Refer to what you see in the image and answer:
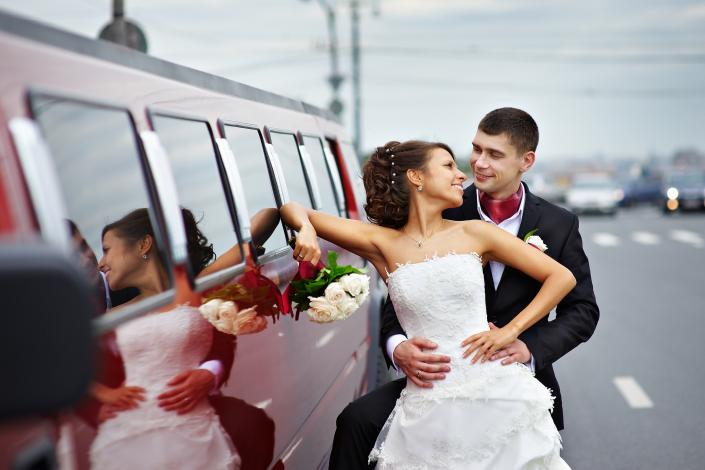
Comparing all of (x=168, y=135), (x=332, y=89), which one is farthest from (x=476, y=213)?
(x=332, y=89)

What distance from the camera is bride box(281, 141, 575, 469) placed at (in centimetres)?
371

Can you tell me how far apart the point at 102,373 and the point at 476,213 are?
2.51 meters

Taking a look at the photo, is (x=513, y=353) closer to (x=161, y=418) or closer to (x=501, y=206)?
(x=501, y=206)

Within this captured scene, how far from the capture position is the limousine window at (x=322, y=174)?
18.1ft

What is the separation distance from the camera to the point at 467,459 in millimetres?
3713

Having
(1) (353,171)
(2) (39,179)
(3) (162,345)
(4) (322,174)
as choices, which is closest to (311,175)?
(4) (322,174)

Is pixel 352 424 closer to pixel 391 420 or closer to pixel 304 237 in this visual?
pixel 391 420

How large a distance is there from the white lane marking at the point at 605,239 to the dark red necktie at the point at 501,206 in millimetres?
22958

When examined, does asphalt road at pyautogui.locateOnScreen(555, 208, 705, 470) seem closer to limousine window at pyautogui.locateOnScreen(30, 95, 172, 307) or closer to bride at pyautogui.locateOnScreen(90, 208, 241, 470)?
bride at pyautogui.locateOnScreen(90, 208, 241, 470)

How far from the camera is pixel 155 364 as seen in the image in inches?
93.2

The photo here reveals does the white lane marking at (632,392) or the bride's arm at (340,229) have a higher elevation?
the bride's arm at (340,229)

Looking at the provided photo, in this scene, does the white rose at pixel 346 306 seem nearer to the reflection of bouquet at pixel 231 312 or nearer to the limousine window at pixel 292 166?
the reflection of bouquet at pixel 231 312

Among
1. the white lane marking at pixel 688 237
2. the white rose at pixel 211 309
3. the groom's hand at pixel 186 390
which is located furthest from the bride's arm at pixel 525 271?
the white lane marking at pixel 688 237

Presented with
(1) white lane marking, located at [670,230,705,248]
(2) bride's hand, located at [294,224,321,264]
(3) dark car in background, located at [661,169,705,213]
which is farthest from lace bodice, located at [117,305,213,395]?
(3) dark car in background, located at [661,169,705,213]
